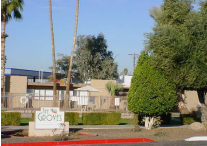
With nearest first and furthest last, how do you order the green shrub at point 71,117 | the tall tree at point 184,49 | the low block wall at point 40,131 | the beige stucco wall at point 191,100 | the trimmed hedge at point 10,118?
the low block wall at point 40,131 < the tall tree at point 184,49 < the trimmed hedge at point 10,118 < the green shrub at point 71,117 < the beige stucco wall at point 191,100

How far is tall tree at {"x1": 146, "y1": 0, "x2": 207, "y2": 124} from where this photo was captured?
1855cm

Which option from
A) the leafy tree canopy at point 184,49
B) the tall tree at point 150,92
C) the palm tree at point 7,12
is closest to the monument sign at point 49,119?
the tall tree at point 150,92

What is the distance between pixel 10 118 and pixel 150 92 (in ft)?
26.6

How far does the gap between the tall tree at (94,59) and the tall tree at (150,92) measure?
A: 3319 centimetres

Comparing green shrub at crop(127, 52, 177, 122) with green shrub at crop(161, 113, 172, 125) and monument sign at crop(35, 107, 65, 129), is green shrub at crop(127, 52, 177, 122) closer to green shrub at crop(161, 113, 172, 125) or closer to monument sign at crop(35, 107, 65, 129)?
green shrub at crop(161, 113, 172, 125)

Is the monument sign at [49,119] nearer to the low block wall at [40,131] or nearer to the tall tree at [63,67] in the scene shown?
the low block wall at [40,131]

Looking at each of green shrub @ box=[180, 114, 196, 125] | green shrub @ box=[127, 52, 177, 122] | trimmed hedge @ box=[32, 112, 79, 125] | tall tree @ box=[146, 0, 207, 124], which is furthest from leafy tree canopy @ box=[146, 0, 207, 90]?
trimmed hedge @ box=[32, 112, 79, 125]

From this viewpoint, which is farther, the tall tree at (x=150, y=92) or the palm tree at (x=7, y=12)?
the palm tree at (x=7, y=12)

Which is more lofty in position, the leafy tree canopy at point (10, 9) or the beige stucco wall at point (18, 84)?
→ the leafy tree canopy at point (10, 9)

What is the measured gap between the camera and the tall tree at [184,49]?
60.8 feet

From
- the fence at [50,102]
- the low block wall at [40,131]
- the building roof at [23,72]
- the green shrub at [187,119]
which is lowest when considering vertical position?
the low block wall at [40,131]

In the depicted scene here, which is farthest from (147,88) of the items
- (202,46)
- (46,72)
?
(46,72)

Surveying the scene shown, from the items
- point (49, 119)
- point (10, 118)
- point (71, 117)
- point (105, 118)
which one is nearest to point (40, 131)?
point (49, 119)

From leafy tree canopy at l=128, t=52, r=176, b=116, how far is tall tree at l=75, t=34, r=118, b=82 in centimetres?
3321
